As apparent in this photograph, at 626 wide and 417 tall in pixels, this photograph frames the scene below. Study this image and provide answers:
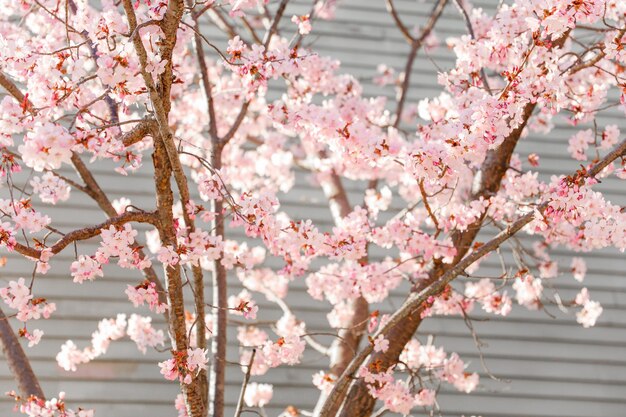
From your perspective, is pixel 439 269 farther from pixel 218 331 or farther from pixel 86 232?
pixel 86 232

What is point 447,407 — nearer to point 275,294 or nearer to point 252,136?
point 275,294

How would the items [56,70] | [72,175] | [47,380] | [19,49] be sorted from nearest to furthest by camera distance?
1. [56,70]
2. [19,49]
3. [47,380]
4. [72,175]

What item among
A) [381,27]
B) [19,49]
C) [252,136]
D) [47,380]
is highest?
[381,27]

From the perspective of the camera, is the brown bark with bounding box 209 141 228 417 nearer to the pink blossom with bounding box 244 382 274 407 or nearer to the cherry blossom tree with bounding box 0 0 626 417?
the cherry blossom tree with bounding box 0 0 626 417

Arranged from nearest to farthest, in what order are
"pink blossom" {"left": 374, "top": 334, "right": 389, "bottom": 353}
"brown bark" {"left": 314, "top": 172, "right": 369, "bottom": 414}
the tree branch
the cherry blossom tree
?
the tree branch
the cherry blossom tree
"pink blossom" {"left": 374, "top": 334, "right": 389, "bottom": 353}
"brown bark" {"left": 314, "top": 172, "right": 369, "bottom": 414}

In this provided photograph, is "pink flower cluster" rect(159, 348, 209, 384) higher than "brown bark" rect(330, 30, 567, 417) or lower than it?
lower

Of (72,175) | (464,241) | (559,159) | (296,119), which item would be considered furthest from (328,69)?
(559,159)

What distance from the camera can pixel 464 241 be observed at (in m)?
3.45

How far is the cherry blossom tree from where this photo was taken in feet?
8.29

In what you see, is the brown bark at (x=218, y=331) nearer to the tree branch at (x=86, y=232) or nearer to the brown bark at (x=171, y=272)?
the brown bark at (x=171, y=272)

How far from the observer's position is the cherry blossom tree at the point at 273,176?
2.53 metres

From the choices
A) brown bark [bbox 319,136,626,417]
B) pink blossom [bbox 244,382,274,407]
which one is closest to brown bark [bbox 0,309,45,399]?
brown bark [bbox 319,136,626,417]

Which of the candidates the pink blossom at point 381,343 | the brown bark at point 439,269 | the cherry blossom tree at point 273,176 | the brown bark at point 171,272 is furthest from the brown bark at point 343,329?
the brown bark at point 171,272

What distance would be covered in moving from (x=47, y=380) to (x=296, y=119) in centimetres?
236
